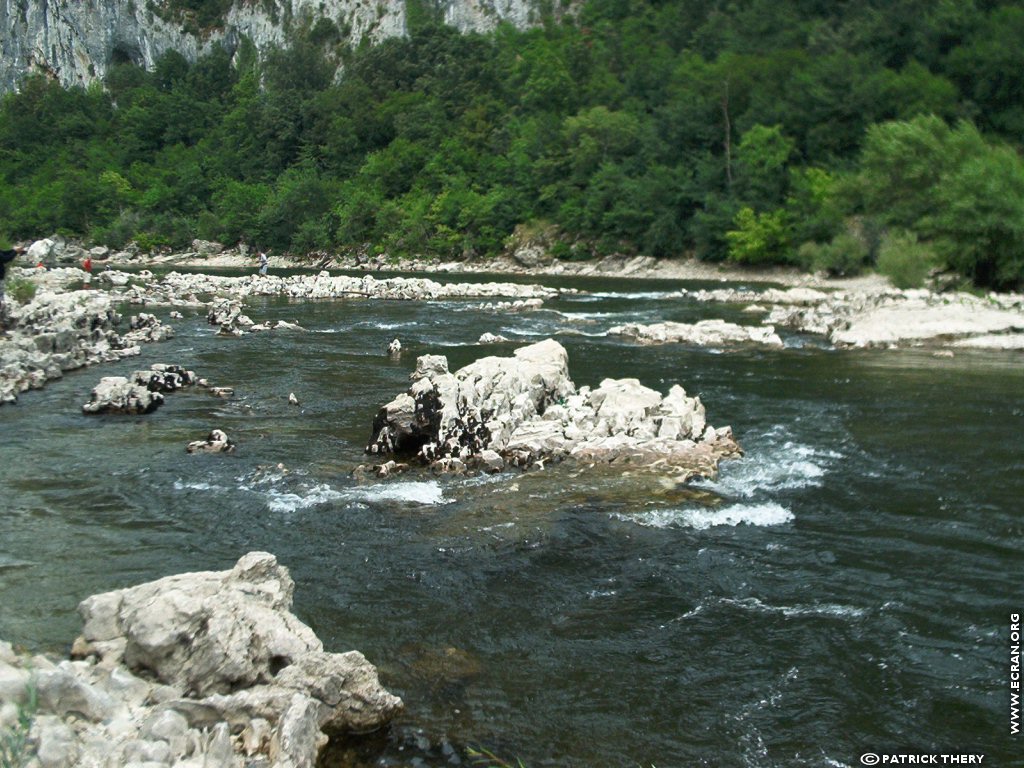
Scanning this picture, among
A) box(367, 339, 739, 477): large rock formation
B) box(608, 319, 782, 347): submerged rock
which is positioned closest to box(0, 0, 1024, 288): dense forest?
box(608, 319, 782, 347): submerged rock

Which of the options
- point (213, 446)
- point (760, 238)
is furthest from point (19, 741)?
point (760, 238)

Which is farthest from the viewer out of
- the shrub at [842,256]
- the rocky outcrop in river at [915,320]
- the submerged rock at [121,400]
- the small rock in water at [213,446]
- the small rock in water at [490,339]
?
the shrub at [842,256]

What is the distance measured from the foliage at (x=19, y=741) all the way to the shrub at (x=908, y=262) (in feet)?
136

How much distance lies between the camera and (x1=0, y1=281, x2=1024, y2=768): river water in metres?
6.66

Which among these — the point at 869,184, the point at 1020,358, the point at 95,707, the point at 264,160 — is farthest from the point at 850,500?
the point at 264,160

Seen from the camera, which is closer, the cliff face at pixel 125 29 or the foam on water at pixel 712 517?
the foam on water at pixel 712 517

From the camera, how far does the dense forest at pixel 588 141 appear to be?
168 ft

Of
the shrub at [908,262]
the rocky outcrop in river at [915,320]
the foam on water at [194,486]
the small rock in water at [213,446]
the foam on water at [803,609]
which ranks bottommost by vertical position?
the foam on water at [803,609]

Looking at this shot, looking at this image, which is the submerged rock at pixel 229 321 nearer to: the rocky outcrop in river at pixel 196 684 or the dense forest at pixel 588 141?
the rocky outcrop in river at pixel 196 684

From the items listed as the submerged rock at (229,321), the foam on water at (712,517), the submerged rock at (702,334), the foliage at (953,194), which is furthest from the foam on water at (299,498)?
the foliage at (953,194)

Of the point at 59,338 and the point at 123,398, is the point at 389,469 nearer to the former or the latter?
the point at 123,398

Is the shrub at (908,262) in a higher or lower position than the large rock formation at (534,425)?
higher

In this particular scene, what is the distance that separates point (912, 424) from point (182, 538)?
13.4 m

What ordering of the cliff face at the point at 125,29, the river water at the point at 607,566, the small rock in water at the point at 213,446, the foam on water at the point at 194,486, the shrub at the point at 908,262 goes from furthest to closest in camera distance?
the cliff face at the point at 125,29
the shrub at the point at 908,262
the small rock in water at the point at 213,446
the foam on water at the point at 194,486
the river water at the point at 607,566
